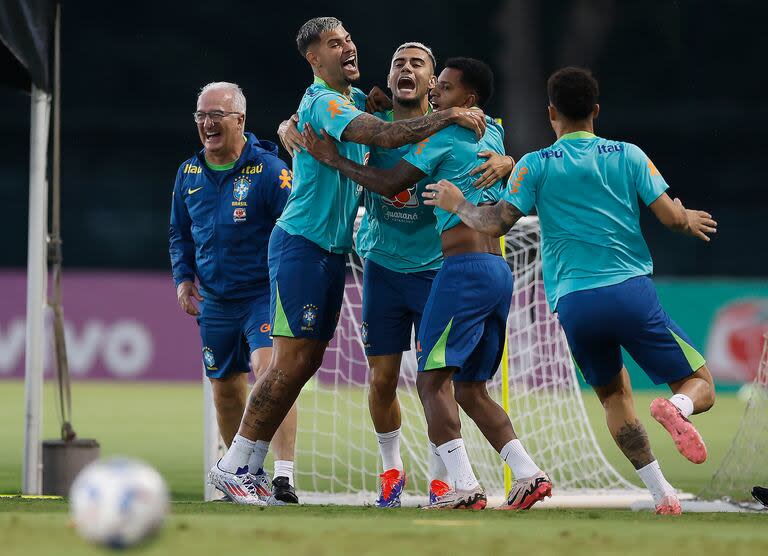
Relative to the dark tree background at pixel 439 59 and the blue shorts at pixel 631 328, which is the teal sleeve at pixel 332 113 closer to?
the blue shorts at pixel 631 328

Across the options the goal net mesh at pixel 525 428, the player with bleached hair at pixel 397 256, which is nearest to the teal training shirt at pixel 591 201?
the player with bleached hair at pixel 397 256

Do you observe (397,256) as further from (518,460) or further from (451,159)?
(518,460)

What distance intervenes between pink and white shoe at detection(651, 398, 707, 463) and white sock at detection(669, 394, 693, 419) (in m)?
0.07

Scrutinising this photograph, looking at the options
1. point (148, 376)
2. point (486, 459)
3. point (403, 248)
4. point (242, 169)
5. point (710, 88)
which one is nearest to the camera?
point (403, 248)

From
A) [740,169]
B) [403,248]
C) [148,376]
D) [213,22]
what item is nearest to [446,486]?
[403,248]

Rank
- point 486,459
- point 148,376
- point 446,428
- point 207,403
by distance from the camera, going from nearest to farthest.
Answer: point 446,428 < point 207,403 < point 486,459 < point 148,376

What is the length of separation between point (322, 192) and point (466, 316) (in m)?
0.95

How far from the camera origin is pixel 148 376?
17672 mm

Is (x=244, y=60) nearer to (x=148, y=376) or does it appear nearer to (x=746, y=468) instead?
(x=148, y=376)

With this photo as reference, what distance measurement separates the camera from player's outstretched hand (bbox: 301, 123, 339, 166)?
5746 mm

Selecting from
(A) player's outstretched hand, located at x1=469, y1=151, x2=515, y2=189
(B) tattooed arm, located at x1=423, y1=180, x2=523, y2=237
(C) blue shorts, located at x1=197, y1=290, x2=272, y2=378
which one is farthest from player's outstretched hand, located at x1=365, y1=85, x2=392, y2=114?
(C) blue shorts, located at x1=197, y1=290, x2=272, y2=378

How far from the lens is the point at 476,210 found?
5.39 metres

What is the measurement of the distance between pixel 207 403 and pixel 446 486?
1860 mm

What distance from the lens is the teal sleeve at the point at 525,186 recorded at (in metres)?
5.29
